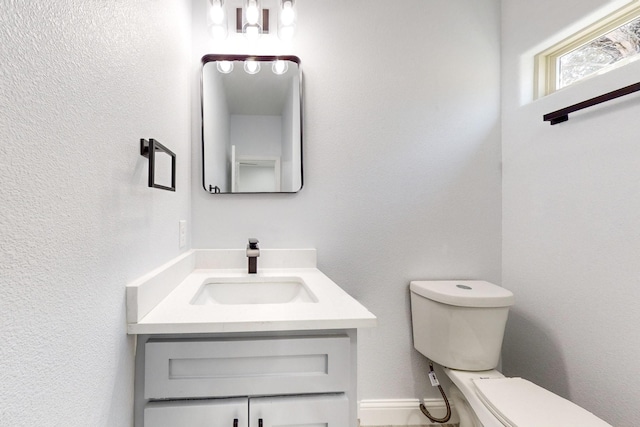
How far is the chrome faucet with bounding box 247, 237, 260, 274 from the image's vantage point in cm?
129

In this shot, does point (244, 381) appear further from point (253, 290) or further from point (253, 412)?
point (253, 290)

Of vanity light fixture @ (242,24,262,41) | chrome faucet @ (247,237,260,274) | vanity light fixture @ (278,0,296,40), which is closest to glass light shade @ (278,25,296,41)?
vanity light fixture @ (278,0,296,40)

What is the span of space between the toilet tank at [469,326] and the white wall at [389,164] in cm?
21

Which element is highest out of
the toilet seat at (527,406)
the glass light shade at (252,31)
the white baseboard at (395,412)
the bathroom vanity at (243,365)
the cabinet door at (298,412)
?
the glass light shade at (252,31)

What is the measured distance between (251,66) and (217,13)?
0.85 feet

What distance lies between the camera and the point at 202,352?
734 millimetres

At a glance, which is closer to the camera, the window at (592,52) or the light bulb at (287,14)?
the window at (592,52)

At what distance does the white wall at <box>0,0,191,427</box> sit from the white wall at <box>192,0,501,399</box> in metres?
0.72

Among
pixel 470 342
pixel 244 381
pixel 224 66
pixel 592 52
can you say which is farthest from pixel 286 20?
pixel 470 342

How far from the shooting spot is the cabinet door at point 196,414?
0.71 meters

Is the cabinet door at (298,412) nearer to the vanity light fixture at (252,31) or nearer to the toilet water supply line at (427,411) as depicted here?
the toilet water supply line at (427,411)

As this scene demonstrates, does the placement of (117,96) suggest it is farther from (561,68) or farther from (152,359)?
(561,68)

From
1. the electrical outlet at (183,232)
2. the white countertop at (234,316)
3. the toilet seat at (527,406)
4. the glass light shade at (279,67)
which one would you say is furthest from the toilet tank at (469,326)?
the glass light shade at (279,67)

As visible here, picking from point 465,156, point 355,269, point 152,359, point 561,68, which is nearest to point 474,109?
point 465,156
